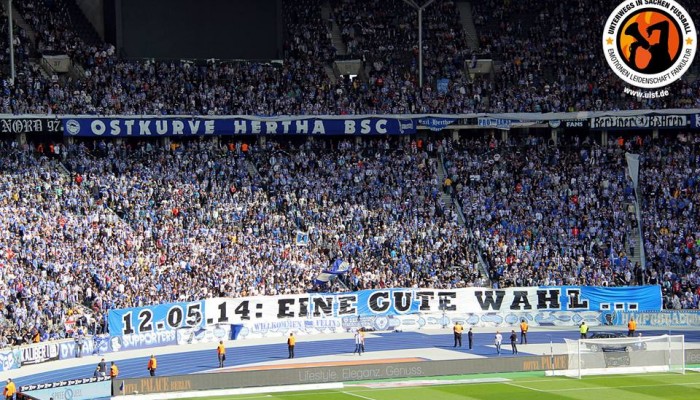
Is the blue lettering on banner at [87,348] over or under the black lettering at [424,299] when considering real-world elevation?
under

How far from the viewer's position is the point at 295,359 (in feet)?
146

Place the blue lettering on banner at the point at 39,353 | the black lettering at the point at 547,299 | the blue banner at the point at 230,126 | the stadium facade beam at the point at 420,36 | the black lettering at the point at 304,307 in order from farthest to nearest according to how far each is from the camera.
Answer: the stadium facade beam at the point at 420,36
the blue banner at the point at 230,126
the black lettering at the point at 547,299
the black lettering at the point at 304,307
the blue lettering on banner at the point at 39,353

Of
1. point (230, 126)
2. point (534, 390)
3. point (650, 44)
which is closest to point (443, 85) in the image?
point (230, 126)

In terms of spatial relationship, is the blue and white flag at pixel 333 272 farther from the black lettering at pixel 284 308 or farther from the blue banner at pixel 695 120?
the blue banner at pixel 695 120

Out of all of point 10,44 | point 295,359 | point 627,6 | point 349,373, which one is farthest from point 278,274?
point 627,6

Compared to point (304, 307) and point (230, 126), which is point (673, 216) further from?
point (230, 126)

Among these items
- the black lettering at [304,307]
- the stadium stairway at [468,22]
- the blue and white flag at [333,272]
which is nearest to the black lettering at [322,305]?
the black lettering at [304,307]

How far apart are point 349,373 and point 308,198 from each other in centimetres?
1749

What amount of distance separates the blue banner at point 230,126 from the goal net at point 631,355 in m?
20.0

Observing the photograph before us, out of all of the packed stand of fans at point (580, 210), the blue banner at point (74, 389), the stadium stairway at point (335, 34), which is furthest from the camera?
the stadium stairway at point (335, 34)

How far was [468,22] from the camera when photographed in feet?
219

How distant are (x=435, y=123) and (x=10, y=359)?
2614 cm

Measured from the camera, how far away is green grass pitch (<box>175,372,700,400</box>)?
37.4m

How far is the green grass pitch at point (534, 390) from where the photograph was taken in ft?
123
